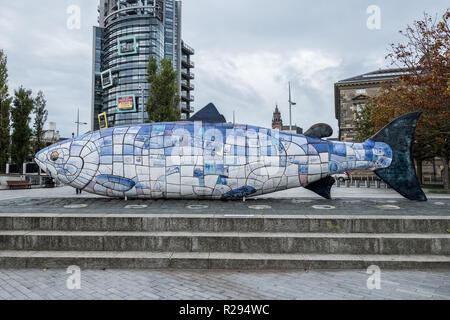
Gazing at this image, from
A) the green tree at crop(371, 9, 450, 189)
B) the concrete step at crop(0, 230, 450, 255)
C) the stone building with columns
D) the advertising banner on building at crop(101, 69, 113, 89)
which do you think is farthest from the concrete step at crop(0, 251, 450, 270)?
the advertising banner on building at crop(101, 69, 113, 89)

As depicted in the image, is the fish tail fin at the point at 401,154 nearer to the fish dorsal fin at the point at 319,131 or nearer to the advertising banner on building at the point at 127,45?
the fish dorsal fin at the point at 319,131

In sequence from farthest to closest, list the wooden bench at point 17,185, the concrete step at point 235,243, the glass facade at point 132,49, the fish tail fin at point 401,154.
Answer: the glass facade at point 132,49
the wooden bench at point 17,185
the fish tail fin at point 401,154
the concrete step at point 235,243

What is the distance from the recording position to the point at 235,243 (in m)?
6.20

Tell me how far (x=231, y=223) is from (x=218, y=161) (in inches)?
95.1

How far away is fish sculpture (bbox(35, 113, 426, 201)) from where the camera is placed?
8617 mm

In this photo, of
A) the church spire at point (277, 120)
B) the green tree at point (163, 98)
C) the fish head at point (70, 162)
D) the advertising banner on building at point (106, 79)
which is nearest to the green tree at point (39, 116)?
the green tree at point (163, 98)

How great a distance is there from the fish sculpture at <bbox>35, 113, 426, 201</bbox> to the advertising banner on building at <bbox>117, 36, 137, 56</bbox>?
68281 millimetres

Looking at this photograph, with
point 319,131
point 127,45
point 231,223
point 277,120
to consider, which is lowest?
point 231,223

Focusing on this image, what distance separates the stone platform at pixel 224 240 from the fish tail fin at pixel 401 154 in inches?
57.5

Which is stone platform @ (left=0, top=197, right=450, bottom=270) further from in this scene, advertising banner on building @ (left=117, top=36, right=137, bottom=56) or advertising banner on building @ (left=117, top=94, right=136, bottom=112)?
advertising banner on building @ (left=117, top=36, right=137, bottom=56)

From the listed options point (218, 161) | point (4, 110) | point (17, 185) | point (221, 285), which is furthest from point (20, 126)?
point (221, 285)

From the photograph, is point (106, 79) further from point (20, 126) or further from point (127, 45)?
point (20, 126)

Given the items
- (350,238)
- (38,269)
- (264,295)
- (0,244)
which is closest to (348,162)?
(350,238)

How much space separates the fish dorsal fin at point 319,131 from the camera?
9188 mm
